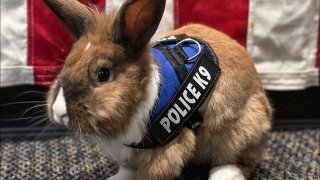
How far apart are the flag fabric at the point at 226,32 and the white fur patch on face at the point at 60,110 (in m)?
0.52

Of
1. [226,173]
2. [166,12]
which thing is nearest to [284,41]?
[166,12]

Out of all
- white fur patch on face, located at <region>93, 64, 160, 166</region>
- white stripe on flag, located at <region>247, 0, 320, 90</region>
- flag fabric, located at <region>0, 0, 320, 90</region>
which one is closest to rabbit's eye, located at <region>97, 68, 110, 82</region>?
white fur patch on face, located at <region>93, 64, 160, 166</region>

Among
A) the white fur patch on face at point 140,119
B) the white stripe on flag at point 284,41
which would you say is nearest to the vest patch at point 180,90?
the white fur patch on face at point 140,119

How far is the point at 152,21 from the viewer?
3.33ft

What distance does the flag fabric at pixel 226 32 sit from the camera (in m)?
1.52

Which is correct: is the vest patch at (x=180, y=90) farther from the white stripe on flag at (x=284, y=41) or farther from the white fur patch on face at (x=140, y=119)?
the white stripe on flag at (x=284, y=41)

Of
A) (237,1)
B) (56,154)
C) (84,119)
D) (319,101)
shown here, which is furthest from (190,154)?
(319,101)

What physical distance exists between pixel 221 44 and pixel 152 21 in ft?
0.91

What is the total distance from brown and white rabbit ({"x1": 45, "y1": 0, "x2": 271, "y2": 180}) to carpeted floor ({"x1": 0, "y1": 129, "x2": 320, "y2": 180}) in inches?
4.9

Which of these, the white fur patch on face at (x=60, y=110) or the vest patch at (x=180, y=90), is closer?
Result: the white fur patch on face at (x=60, y=110)

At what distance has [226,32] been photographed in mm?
1588

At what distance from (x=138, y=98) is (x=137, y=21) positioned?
167 mm

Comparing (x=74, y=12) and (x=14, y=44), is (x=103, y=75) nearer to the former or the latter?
(x=74, y=12)

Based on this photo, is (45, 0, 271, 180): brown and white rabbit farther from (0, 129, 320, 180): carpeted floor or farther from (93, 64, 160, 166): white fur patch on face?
(0, 129, 320, 180): carpeted floor
